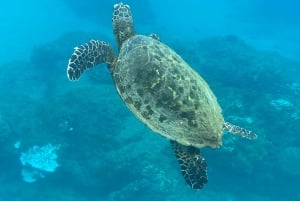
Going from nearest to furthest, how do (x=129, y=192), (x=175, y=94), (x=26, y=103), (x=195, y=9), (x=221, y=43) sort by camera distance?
1. (x=175, y=94)
2. (x=129, y=192)
3. (x=26, y=103)
4. (x=221, y=43)
5. (x=195, y=9)

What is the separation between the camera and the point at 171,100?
5.69 m

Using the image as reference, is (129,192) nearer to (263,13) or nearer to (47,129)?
(47,129)

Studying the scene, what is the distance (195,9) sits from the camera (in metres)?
41.0

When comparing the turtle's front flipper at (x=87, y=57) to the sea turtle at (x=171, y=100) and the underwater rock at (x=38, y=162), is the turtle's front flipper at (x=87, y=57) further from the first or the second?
the underwater rock at (x=38, y=162)

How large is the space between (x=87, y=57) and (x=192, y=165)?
2.53 metres

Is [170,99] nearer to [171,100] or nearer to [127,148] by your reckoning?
[171,100]

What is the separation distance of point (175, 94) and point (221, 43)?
19979 millimetres

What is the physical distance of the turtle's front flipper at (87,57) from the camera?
6.15 metres

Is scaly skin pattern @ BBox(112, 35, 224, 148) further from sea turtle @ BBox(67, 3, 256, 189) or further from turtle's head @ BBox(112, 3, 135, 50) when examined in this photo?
turtle's head @ BBox(112, 3, 135, 50)

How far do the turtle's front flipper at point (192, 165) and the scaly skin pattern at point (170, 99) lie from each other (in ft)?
0.94

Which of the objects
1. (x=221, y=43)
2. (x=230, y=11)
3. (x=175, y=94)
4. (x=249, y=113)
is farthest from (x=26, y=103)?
(x=230, y=11)

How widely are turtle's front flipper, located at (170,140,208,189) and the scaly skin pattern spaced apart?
0.29 metres

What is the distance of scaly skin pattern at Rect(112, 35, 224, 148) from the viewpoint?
569 centimetres

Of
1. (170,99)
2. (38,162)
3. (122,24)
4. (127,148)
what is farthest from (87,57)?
(38,162)
